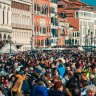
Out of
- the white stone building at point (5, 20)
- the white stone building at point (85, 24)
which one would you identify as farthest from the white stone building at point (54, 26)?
the white stone building at point (5, 20)

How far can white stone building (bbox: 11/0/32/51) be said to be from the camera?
8091 centimetres

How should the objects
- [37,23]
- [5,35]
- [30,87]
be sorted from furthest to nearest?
[37,23], [5,35], [30,87]

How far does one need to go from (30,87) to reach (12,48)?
27843 mm

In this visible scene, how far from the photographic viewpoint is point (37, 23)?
3583 inches

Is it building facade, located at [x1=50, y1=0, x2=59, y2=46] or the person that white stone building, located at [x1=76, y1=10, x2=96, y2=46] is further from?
the person

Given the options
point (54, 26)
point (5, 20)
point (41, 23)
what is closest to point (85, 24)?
point (54, 26)

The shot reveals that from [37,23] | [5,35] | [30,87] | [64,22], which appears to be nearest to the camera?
[30,87]

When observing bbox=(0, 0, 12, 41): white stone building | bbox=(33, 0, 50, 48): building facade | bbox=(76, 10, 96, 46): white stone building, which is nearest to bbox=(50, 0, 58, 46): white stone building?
bbox=(33, 0, 50, 48): building facade

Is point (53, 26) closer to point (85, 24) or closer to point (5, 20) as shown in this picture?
point (5, 20)

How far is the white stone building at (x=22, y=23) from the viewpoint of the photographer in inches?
3185

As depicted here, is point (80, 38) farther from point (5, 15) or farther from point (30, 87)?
point (30, 87)

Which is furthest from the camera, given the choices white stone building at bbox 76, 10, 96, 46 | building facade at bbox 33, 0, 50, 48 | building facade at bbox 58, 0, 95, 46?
white stone building at bbox 76, 10, 96, 46

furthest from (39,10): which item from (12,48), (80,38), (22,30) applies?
(12,48)

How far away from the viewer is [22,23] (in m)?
84.5
